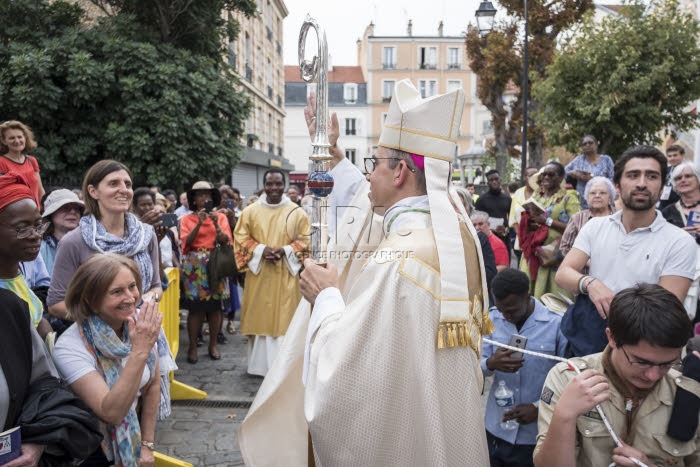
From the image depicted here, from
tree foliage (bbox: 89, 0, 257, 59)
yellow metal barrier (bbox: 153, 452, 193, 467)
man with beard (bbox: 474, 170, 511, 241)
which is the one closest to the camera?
yellow metal barrier (bbox: 153, 452, 193, 467)

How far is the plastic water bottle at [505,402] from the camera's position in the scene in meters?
3.02

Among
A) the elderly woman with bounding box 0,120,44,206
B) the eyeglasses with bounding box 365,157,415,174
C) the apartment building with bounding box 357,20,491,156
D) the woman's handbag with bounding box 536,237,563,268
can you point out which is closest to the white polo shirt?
the eyeglasses with bounding box 365,157,415,174

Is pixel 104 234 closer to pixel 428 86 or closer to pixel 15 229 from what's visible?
pixel 15 229

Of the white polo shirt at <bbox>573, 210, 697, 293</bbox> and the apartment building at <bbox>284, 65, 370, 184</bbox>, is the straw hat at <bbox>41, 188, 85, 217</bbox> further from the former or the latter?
the apartment building at <bbox>284, 65, 370, 184</bbox>

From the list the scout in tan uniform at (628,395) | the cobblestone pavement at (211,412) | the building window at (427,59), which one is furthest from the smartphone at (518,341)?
the building window at (427,59)

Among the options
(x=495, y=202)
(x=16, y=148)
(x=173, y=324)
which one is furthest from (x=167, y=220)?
(x=495, y=202)

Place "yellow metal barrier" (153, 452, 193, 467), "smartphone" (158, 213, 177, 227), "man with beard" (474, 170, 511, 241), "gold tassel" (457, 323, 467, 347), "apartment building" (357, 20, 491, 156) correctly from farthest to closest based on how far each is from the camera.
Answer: "apartment building" (357, 20, 491, 156) → "man with beard" (474, 170, 511, 241) → "smartphone" (158, 213, 177, 227) → "yellow metal barrier" (153, 452, 193, 467) → "gold tassel" (457, 323, 467, 347)

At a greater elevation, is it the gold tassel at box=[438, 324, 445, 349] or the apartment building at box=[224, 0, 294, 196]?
the apartment building at box=[224, 0, 294, 196]

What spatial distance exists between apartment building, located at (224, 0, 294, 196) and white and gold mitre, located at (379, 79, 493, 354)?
20.8 metres

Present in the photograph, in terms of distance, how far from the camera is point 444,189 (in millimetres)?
2389

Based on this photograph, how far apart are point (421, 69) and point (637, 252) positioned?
5149 cm

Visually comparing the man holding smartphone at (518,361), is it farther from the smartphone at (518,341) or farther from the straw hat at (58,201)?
the straw hat at (58,201)

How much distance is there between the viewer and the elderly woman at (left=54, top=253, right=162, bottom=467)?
8.44 feet

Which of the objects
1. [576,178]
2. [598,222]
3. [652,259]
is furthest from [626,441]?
[576,178]
